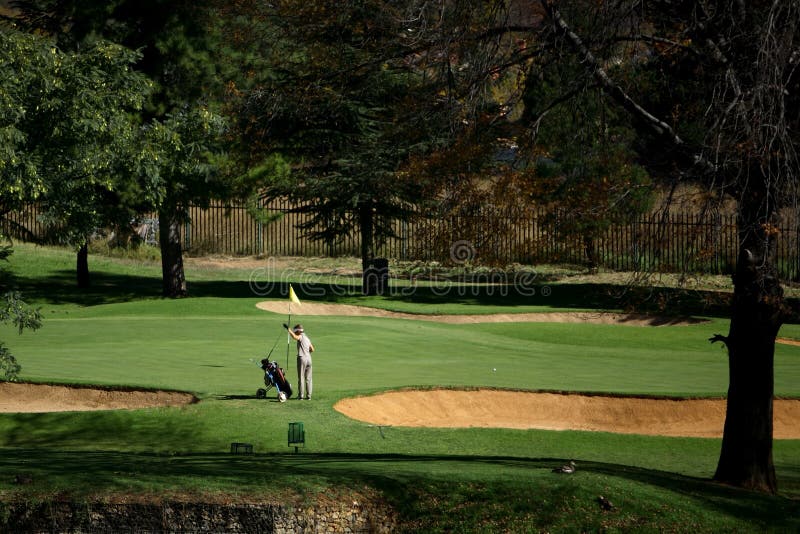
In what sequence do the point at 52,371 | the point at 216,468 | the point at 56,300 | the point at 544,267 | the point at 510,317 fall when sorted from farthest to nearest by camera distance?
the point at 544,267, the point at 56,300, the point at 510,317, the point at 52,371, the point at 216,468

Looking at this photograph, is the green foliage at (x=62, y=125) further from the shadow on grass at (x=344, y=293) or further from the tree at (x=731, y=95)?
the shadow on grass at (x=344, y=293)

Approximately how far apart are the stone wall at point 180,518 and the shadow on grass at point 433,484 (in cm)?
26

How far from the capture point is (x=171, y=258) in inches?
1566

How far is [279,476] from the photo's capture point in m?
12.8

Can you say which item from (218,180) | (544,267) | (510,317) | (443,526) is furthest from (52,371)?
(544,267)

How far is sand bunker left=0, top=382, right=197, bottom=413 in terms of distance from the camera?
1983cm

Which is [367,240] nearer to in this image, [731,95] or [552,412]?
[552,412]

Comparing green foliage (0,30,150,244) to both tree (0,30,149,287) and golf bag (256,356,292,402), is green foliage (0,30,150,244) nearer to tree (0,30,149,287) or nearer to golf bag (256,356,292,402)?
tree (0,30,149,287)

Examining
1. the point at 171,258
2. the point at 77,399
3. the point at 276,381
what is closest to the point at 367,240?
the point at 171,258

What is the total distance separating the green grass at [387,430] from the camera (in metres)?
12.4

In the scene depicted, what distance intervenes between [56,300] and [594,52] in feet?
101

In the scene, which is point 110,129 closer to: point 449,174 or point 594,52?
point 449,174

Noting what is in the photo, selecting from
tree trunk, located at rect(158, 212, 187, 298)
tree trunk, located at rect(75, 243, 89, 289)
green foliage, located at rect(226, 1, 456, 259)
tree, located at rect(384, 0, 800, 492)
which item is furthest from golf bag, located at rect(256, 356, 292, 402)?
tree trunk, located at rect(75, 243, 89, 289)

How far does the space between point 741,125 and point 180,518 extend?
816cm
